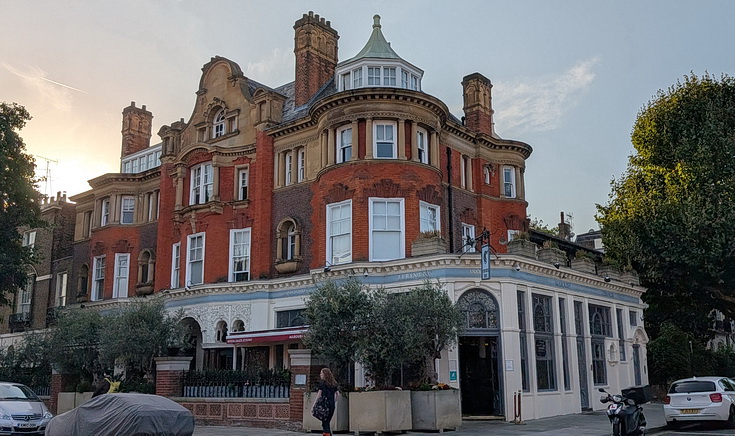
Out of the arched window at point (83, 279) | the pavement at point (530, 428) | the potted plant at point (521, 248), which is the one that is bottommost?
the pavement at point (530, 428)

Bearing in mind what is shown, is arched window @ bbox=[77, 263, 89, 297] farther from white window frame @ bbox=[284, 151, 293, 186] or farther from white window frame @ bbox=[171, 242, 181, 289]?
white window frame @ bbox=[284, 151, 293, 186]

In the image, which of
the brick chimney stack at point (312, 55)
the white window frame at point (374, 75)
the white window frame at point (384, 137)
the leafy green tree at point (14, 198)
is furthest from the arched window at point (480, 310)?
the leafy green tree at point (14, 198)

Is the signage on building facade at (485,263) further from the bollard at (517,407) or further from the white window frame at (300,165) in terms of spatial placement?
the white window frame at (300,165)

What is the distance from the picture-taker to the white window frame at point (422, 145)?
29.8 metres

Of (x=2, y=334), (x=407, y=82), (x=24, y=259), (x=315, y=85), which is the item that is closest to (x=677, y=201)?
(x=407, y=82)

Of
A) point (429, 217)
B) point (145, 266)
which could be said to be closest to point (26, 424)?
point (429, 217)

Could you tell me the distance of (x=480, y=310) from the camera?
83.9 ft

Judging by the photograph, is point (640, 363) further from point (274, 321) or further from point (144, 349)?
point (144, 349)

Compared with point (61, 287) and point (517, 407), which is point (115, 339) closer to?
point (517, 407)

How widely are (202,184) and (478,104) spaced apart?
14.0 m

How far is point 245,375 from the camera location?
23.7 metres

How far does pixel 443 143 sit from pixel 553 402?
12.0 meters

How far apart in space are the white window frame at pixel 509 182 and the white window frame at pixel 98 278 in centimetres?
2203

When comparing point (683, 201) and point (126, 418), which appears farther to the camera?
point (683, 201)
